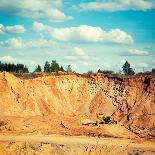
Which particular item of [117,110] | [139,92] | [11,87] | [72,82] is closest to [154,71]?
[139,92]

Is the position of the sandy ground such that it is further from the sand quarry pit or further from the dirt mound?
the dirt mound

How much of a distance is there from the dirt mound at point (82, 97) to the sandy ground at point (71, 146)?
33.0 ft

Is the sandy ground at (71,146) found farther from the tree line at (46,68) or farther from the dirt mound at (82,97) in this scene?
the tree line at (46,68)

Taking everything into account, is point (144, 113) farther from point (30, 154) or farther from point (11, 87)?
point (30, 154)

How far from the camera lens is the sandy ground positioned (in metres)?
30.4

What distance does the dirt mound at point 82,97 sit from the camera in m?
48.1

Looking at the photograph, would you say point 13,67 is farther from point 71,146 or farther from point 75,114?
point 71,146

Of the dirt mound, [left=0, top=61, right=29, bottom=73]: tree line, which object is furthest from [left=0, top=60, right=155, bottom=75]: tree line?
the dirt mound

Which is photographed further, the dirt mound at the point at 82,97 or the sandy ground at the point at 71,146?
the dirt mound at the point at 82,97

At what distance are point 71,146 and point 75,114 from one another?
21371mm

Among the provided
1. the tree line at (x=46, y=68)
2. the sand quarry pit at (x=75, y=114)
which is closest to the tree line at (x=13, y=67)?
the tree line at (x=46, y=68)

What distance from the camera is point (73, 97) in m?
56.2

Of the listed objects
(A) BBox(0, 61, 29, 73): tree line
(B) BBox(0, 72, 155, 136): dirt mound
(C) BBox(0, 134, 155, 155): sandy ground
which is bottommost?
(C) BBox(0, 134, 155, 155): sandy ground

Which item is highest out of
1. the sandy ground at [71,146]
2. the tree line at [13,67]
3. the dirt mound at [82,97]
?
the tree line at [13,67]
